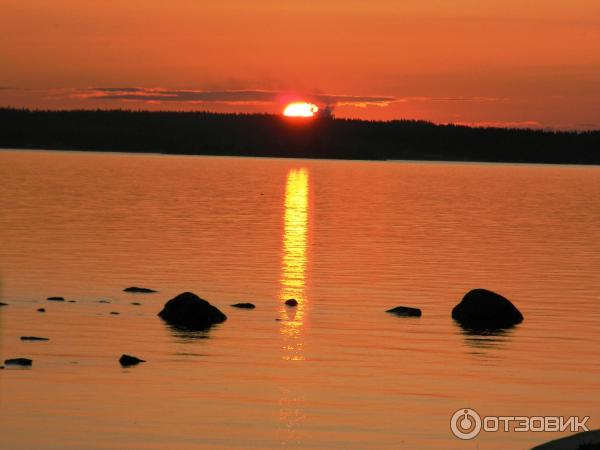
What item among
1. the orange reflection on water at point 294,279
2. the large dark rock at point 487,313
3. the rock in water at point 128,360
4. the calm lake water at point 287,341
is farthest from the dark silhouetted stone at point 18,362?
the large dark rock at point 487,313

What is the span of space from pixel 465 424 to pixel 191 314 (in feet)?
38.2

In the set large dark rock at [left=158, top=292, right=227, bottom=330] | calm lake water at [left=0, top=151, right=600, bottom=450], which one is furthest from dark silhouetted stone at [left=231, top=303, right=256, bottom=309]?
large dark rock at [left=158, top=292, right=227, bottom=330]

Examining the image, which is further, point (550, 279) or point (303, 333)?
point (550, 279)

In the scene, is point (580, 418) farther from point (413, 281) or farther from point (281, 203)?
point (281, 203)

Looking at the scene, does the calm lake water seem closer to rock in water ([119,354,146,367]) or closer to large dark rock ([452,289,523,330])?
rock in water ([119,354,146,367])

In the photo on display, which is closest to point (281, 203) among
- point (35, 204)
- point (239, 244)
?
point (35, 204)

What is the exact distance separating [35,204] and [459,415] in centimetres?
6527

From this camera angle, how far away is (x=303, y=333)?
30.6 m

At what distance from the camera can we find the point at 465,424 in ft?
70.0

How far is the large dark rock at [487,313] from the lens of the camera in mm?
32969

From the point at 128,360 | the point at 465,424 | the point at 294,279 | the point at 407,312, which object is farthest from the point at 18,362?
the point at 294,279

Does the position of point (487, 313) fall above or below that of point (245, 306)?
below

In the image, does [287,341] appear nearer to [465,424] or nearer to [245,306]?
[245,306]

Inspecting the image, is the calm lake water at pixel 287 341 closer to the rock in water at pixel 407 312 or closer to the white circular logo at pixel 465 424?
the white circular logo at pixel 465 424
